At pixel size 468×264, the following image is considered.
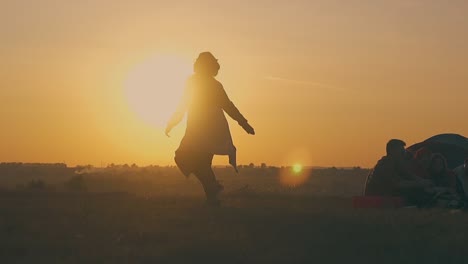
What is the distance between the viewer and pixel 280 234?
10305 millimetres

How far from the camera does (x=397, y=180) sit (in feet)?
55.2

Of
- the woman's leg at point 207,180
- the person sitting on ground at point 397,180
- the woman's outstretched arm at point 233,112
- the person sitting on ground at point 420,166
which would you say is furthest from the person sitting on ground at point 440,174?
the woman's leg at point 207,180

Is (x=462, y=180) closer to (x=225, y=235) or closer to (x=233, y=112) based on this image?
(x=233, y=112)

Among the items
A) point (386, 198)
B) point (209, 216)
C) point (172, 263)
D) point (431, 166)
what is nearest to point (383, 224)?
point (209, 216)

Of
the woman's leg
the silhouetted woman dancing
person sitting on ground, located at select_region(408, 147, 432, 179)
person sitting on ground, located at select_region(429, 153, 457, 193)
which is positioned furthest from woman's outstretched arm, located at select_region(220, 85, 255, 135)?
person sitting on ground, located at select_region(429, 153, 457, 193)

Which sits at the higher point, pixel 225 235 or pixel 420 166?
Answer: pixel 420 166

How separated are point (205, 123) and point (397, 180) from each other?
4267 mm

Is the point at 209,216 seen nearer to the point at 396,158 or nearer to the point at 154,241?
the point at 154,241

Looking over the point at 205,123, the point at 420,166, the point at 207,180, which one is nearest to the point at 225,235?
the point at 207,180

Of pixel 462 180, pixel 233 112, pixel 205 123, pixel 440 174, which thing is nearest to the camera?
pixel 205 123

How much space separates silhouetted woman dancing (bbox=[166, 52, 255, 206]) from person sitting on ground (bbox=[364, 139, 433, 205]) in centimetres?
337

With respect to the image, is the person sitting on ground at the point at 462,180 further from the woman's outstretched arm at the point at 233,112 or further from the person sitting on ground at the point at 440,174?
the woman's outstretched arm at the point at 233,112

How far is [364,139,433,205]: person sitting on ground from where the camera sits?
54.0ft

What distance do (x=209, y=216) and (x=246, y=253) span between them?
10.4 ft
